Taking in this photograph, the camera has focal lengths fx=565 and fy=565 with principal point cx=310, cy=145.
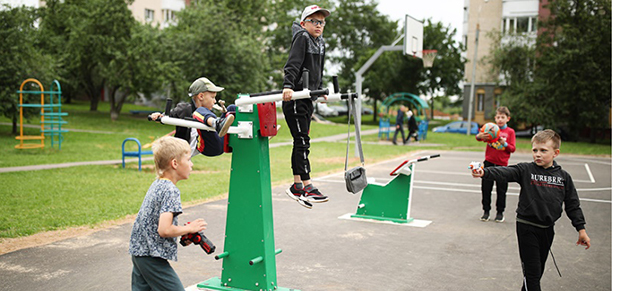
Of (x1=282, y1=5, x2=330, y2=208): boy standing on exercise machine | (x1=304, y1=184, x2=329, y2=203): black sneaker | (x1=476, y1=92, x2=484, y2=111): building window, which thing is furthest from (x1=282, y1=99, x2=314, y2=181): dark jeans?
(x1=476, y1=92, x2=484, y2=111): building window

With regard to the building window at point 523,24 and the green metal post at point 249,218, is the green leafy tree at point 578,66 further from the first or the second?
the green metal post at point 249,218

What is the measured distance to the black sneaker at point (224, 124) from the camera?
464 cm

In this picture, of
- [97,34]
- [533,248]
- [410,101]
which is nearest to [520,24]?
[410,101]

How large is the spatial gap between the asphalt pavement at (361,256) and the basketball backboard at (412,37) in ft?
37.4

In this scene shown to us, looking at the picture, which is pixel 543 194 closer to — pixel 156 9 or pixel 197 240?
pixel 197 240

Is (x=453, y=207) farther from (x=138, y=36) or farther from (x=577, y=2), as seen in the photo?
(x=577, y=2)

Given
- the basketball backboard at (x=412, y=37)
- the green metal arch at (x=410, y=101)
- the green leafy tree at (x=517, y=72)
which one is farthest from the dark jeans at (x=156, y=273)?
the green leafy tree at (x=517, y=72)

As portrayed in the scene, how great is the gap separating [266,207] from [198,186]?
26.1 feet

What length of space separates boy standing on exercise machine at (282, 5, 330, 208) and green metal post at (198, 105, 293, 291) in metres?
0.31

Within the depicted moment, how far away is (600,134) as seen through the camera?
41906mm

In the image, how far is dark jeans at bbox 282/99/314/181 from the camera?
525 centimetres

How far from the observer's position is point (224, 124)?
15.4 feet

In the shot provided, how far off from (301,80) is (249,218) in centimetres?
140

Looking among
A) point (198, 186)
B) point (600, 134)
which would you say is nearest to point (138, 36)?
point (198, 186)
